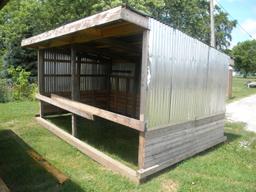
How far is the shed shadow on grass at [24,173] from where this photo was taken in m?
3.93

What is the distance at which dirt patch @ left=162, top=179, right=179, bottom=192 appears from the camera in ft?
13.4

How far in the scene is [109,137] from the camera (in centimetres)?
667

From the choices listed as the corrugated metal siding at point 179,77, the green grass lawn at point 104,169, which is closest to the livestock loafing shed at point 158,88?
the corrugated metal siding at point 179,77

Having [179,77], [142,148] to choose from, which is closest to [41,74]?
[179,77]

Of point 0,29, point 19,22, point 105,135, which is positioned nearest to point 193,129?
point 105,135

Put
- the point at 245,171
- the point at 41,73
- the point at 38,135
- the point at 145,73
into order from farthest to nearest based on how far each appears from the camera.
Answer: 1. the point at 41,73
2. the point at 38,135
3. the point at 245,171
4. the point at 145,73

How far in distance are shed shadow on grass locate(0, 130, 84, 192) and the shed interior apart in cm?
293

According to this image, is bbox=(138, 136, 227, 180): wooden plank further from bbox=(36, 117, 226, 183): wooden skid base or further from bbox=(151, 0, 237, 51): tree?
bbox=(151, 0, 237, 51): tree

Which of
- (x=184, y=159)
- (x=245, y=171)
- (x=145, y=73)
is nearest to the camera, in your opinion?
(x=145, y=73)

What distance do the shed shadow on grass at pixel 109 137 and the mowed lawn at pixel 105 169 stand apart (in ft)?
0.07

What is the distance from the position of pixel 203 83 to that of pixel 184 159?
1.69 metres

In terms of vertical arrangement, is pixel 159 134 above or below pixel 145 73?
below

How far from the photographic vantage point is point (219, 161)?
5.38 meters

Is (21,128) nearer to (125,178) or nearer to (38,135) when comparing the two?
(38,135)
